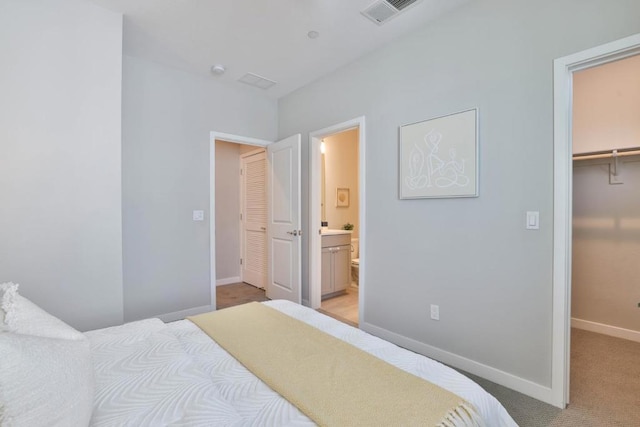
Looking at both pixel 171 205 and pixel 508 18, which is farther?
pixel 171 205

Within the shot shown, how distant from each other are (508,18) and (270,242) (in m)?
3.26

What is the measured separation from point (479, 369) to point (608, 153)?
228cm

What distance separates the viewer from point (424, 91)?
2.52 metres

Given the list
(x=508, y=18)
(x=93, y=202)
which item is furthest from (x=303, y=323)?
(x=508, y=18)

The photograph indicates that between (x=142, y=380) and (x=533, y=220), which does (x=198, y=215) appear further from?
(x=533, y=220)

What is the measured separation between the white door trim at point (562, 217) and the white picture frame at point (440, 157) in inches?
18.7

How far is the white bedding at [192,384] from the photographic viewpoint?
0.91m

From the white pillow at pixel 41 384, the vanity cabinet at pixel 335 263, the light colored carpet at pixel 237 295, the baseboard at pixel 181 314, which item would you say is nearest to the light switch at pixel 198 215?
the baseboard at pixel 181 314

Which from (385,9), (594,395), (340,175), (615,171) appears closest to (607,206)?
(615,171)

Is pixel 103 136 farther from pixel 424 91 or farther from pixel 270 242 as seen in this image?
pixel 424 91

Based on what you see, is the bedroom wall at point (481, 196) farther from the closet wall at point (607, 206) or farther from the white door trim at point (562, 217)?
the closet wall at point (607, 206)

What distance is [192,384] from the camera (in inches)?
41.9

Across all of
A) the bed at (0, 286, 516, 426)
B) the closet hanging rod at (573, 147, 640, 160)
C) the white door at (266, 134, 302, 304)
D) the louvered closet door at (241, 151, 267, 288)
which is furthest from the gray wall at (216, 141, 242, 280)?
the closet hanging rod at (573, 147, 640, 160)

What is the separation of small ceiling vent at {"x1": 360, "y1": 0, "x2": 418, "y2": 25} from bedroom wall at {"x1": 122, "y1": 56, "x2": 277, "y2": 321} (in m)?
1.97
